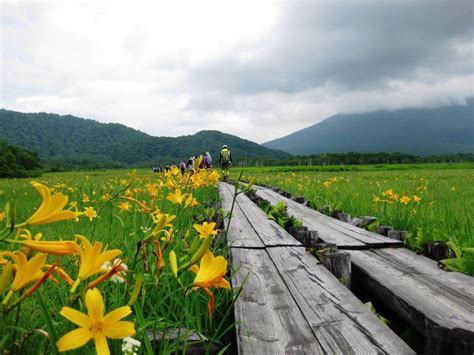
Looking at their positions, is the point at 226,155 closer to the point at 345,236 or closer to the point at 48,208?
the point at 345,236

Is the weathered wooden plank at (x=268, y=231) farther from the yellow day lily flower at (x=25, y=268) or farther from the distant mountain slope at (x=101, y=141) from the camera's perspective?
the distant mountain slope at (x=101, y=141)

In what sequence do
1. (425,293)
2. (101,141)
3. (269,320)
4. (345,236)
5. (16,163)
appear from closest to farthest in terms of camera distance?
(269,320), (425,293), (345,236), (16,163), (101,141)

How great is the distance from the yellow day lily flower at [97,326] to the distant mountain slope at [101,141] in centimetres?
12242

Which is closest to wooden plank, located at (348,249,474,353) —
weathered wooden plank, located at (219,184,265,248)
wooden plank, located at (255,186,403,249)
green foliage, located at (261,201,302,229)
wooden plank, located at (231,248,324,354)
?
wooden plank, located at (255,186,403,249)

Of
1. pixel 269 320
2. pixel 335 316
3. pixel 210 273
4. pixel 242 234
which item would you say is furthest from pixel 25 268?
pixel 242 234

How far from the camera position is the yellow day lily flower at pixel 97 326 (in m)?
0.51

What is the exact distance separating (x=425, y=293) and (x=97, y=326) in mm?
1397

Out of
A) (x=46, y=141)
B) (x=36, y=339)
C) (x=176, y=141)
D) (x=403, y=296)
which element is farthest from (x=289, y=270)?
(x=46, y=141)

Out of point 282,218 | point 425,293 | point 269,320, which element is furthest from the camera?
point 282,218

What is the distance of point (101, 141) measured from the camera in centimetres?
15438

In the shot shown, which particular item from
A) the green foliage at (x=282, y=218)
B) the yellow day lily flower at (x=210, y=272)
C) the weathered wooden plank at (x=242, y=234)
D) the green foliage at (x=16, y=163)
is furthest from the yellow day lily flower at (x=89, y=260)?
the green foliage at (x=16, y=163)

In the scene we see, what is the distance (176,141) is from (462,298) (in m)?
141

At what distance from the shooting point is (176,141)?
459ft

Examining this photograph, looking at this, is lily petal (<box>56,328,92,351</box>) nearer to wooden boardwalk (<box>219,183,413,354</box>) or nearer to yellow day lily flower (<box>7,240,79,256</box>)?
yellow day lily flower (<box>7,240,79,256</box>)
